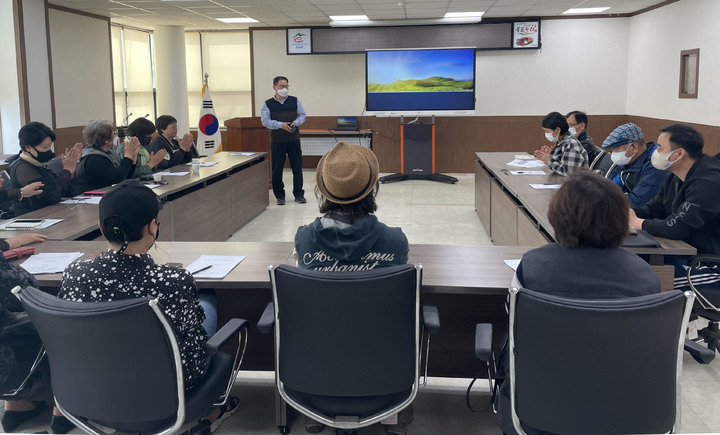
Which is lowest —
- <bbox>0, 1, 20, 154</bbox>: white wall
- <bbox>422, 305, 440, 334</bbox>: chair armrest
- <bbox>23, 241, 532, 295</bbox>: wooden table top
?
<bbox>422, 305, 440, 334</bbox>: chair armrest

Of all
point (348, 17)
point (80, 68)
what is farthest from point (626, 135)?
point (80, 68)

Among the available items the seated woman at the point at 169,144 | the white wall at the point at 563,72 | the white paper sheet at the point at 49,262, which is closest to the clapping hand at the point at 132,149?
the seated woman at the point at 169,144

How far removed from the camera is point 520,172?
555cm

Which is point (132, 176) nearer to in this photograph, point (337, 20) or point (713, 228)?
point (713, 228)

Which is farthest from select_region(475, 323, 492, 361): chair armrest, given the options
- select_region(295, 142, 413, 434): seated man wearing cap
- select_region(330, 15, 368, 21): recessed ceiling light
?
select_region(330, 15, 368, 21): recessed ceiling light

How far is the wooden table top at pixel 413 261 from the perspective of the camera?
2.41 metres

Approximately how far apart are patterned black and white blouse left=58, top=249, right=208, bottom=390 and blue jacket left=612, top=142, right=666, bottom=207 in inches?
116

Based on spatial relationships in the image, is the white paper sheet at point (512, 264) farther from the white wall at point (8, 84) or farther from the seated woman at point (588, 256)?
the white wall at point (8, 84)

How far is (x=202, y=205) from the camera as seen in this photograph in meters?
5.52

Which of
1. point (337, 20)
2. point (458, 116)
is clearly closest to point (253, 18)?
point (337, 20)

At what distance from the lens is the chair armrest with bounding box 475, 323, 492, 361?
185 centimetres

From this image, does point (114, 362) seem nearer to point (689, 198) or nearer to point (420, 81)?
point (689, 198)

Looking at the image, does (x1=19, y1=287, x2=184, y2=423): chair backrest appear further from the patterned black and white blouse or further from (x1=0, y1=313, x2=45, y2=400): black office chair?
(x1=0, y1=313, x2=45, y2=400): black office chair

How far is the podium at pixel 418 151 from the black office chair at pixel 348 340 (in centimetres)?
792
